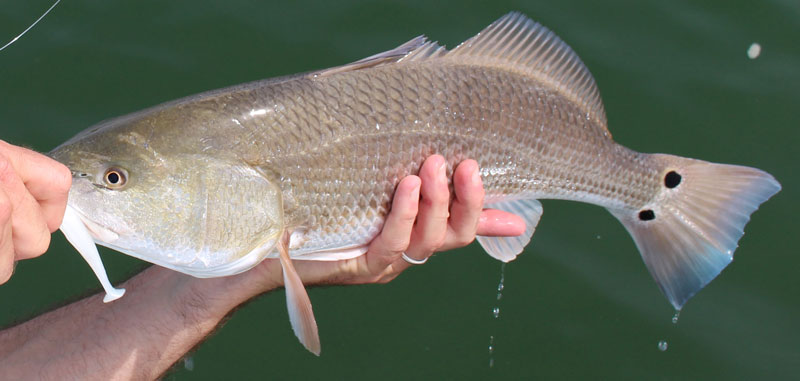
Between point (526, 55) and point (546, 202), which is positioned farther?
point (546, 202)

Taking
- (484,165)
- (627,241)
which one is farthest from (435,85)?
(627,241)

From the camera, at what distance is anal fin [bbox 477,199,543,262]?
2982mm

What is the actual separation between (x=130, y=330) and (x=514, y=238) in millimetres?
1517

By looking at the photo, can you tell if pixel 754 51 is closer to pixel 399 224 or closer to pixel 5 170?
pixel 399 224

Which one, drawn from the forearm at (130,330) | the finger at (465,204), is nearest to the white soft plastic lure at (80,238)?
the forearm at (130,330)

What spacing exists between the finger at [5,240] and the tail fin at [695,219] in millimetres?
2238

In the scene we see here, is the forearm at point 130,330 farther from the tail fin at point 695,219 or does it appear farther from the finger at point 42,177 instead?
the tail fin at point 695,219

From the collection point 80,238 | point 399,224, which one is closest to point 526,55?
point 399,224

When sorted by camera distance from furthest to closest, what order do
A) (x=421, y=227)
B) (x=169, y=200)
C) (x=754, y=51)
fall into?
(x=754, y=51) < (x=421, y=227) < (x=169, y=200)

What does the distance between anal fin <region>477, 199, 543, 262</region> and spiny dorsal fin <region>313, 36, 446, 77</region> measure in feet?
2.34

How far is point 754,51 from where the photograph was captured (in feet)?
15.1

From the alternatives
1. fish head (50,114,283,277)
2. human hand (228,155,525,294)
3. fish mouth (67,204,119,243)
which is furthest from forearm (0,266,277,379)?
fish mouth (67,204,119,243)

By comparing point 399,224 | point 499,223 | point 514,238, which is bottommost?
point 514,238

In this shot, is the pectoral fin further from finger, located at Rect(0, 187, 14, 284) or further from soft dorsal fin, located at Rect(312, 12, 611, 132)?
A: finger, located at Rect(0, 187, 14, 284)
